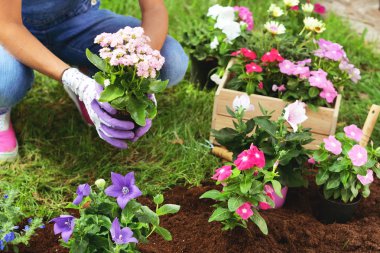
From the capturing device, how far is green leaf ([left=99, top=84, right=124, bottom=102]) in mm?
1916

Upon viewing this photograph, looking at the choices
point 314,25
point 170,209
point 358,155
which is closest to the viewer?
point 170,209

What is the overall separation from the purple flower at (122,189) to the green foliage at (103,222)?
3 centimetres

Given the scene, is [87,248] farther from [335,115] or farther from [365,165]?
[335,115]

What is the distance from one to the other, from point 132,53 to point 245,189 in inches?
22.1

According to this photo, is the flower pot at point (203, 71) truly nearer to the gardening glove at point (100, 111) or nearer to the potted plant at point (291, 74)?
the potted plant at point (291, 74)

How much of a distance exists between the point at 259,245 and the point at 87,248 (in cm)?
61

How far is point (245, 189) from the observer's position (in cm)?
189

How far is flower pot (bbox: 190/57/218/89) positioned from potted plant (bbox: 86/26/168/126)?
98 cm

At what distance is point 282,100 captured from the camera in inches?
98.6

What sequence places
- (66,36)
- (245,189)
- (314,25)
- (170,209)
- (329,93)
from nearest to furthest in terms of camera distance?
1. (170,209)
2. (245,189)
3. (329,93)
4. (66,36)
5. (314,25)

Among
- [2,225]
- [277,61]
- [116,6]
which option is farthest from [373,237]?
[116,6]

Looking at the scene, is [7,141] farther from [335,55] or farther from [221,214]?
[335,55]

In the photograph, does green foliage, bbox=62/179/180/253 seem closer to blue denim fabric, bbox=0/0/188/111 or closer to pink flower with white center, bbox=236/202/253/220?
pink flower with white center, bbox=236/202/253/220

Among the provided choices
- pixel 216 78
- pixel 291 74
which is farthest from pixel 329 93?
pixel 216 78
